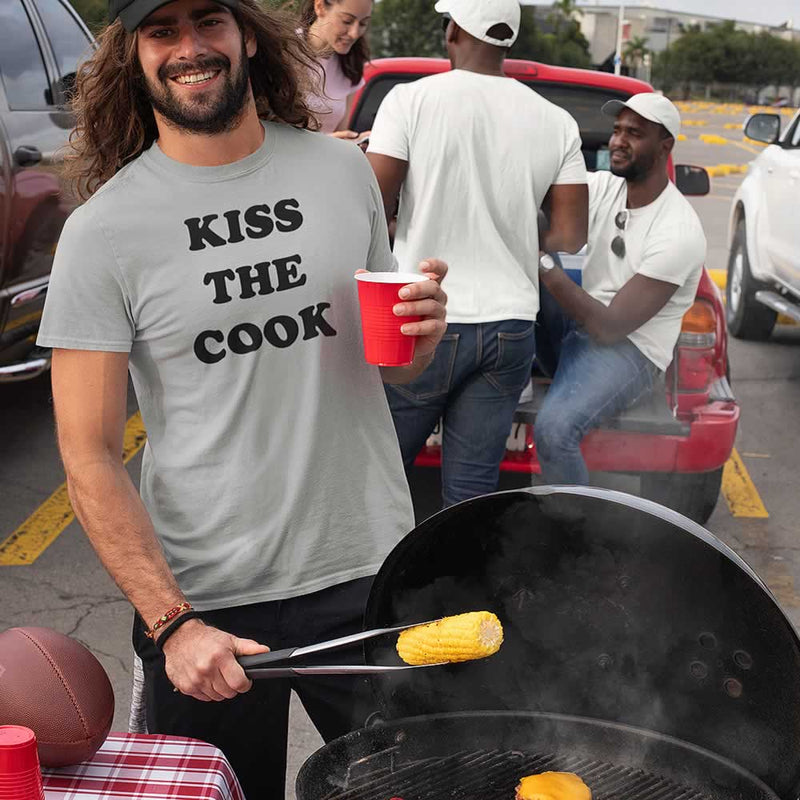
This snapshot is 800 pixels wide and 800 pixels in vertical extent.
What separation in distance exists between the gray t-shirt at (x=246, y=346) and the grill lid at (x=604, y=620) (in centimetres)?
33

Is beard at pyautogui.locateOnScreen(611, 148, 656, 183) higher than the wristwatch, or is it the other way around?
beard at pyautogui.locateOnScreen(611, 148, 656, 183)

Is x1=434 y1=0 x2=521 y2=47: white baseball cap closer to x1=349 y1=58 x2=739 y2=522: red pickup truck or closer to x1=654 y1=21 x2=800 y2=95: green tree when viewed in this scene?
x1=349 y1=58 x2=739 y2=522: red pickup truck

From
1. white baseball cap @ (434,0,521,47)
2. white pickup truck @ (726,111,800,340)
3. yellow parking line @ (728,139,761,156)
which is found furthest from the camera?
yellow parking line @ (728,139,761,156)

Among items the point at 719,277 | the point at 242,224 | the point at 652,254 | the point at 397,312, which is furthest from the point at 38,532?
the point at 719,277

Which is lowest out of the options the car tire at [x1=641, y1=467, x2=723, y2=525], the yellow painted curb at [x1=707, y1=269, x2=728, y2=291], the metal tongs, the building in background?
the building in background

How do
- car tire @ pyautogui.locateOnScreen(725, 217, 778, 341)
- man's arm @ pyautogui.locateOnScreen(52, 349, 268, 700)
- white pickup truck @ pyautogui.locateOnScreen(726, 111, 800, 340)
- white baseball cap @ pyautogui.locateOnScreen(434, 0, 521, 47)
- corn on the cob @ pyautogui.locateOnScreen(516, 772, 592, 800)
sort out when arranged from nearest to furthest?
corn on the cob @ pyautogui.locateOnScreen(516, 772, 592, 800), man's arm @ pyautogui.locateOnScreen(52, 349, 268, 700), white baseball cap @ pyautogui.locateOnScreen(434, 0, 521, 47), white pickup truck @ pyautogui.locateOnScreen(726, 111, 800, 340), car tire @ pyautogui.locateOnScreen(725, 217, 778, 341)

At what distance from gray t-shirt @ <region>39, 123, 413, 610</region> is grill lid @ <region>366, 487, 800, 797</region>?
13.1 inches

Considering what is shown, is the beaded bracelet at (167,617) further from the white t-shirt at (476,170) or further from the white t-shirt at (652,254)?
the white t-shirt at (652,254)

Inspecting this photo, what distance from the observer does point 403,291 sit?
81.9 inches

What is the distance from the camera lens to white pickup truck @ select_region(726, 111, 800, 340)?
24.5ft

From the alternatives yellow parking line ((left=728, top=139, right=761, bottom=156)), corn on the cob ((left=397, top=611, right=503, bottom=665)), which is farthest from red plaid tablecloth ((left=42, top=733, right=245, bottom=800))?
yellow parking line ((left=728, top=139, right=761, bottom=156))

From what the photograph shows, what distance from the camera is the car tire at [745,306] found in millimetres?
8594

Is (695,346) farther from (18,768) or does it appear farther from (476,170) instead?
(18,768)

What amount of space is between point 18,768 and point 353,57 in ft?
14.0
